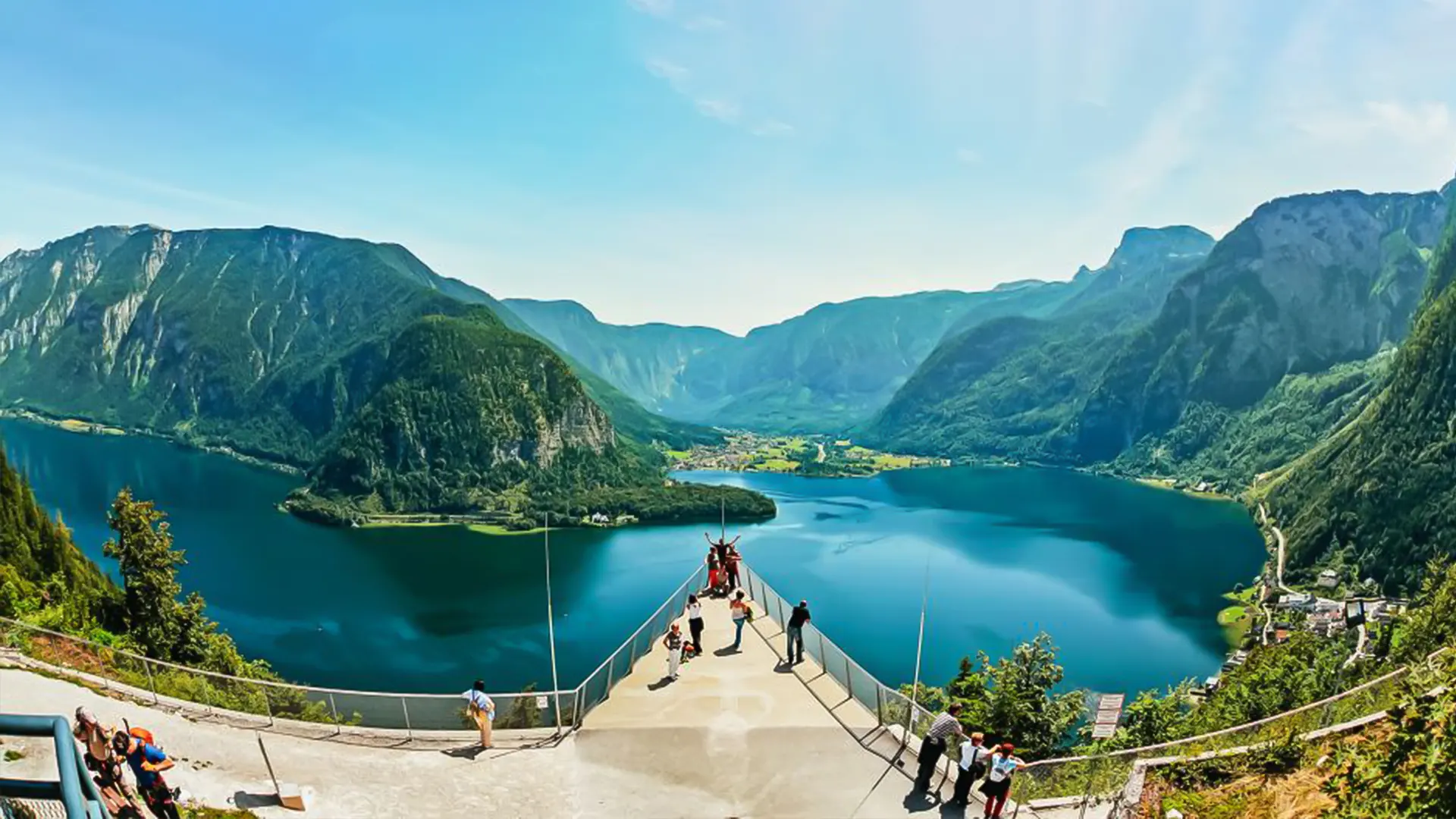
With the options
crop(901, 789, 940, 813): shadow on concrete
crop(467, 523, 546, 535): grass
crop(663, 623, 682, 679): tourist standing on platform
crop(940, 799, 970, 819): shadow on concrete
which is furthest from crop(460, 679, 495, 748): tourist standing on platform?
crop(467, 523, 546, 535): grass

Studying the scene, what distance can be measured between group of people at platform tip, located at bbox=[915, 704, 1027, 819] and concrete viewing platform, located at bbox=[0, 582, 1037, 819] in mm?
334

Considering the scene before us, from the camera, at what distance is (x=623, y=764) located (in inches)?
544

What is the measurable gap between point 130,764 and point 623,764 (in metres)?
7.31

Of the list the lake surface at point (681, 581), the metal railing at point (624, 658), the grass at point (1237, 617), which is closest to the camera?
the metal railing at point (624, 658)

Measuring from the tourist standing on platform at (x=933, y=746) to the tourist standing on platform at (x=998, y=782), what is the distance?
990 mm

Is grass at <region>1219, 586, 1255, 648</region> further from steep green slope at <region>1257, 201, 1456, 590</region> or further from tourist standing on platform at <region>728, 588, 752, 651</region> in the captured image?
tourist standing on platform at <region>728, 588, 752, 651</region>

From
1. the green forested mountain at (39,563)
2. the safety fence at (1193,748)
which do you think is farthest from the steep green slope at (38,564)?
the safety fence at (1193,748)

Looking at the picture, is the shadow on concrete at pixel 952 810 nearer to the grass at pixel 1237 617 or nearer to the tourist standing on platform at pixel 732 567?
the tourist standing on platform at pixel 732 567

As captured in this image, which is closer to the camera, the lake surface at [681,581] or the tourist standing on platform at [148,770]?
the tourist standing on platform at [148,770]

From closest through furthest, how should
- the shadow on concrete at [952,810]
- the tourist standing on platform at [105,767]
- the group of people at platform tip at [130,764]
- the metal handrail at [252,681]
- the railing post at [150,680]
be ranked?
1. the tourist standing on platform at [105,767]
2. the group of people at platform tip at [130,764]
3. the shadow on concrete at [952,810]
4. the metal handrail at [252,681]
5. the railing post at [150,680]

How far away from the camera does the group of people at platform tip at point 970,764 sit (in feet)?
38.0

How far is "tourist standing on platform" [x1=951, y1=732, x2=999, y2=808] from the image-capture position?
12.0 meters

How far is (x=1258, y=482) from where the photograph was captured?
192 meters

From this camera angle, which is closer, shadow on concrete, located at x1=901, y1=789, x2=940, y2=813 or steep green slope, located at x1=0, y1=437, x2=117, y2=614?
shadow on concrete, located at x1=901, y1=789, x2=940, y2=813
